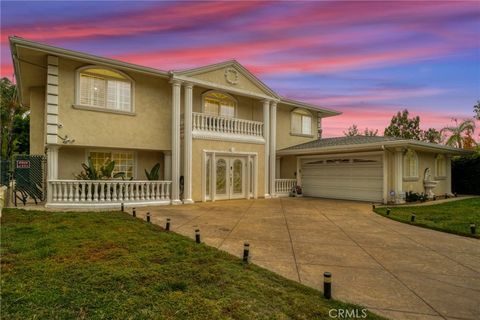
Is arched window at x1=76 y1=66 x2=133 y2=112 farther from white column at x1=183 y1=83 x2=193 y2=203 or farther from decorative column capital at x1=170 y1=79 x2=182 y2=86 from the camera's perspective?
white column at x1=183 y1=83 x2=193 y2=203

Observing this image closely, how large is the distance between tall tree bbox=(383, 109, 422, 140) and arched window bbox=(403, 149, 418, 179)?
24573 millimetres

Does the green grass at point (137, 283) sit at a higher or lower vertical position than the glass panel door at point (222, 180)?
lower

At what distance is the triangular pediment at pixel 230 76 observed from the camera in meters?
13.4

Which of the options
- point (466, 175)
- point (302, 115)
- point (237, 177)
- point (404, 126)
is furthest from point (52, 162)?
point (404, 126)

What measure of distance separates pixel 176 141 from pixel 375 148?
9.83 metres

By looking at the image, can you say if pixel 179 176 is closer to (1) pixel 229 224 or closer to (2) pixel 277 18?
(1) pixel 229 224

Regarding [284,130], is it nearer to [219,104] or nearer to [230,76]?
[219,104]

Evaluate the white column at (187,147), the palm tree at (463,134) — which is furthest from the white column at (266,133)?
the palm tree at (463,134)

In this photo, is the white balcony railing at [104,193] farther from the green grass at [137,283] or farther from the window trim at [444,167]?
the window trim at [444,167]

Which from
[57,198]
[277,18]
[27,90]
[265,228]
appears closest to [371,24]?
[277,18]

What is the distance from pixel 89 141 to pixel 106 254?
7893mm

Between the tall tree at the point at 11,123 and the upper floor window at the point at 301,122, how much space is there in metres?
28.2

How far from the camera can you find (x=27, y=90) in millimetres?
14305

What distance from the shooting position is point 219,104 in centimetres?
1552
